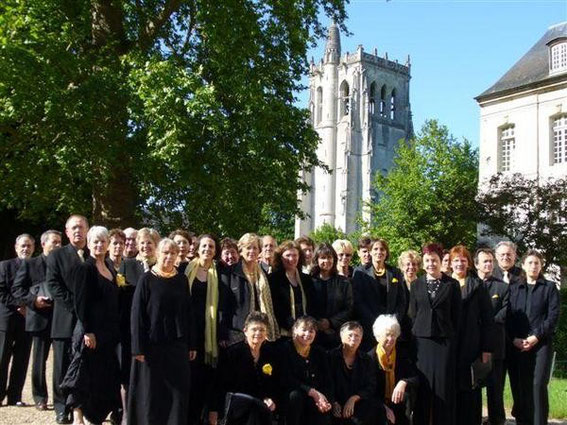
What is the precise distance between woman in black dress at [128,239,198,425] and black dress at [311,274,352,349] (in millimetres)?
1912

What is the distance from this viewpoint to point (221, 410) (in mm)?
7887

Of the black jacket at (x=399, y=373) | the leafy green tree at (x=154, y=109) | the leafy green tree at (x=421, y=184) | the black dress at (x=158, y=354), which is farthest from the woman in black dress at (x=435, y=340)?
the leafy green tree at (x=421, y=184)

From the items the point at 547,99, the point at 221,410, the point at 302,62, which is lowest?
the point at 221,410

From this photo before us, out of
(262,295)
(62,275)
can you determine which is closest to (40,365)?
(62,275)

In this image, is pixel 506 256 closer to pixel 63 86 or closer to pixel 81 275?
pixel 81 275

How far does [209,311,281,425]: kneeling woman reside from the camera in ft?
25.4

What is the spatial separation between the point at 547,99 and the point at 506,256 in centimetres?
2670

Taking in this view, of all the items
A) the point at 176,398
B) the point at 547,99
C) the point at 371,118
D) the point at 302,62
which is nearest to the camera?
the point at 176,398

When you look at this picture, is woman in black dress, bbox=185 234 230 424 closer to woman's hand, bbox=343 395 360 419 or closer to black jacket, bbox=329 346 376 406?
black jacket, bbox=329 346 376 406

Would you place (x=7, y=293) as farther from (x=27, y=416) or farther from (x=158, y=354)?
(x=158, y=354)

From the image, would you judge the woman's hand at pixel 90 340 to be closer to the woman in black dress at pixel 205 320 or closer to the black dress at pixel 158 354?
the black dress at pixel 158 354

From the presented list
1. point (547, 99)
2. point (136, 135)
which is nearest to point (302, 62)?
point (136, 135)

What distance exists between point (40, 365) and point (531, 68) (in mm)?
30847

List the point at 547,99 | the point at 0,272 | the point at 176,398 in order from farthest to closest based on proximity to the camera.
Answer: the point at 547,99, the point at 0,272, the point at 176,398
